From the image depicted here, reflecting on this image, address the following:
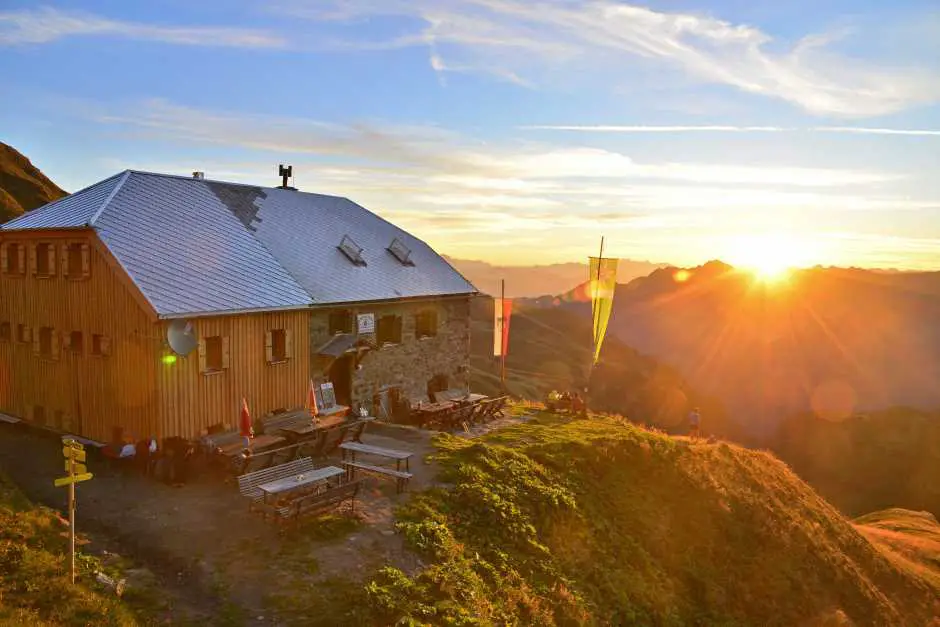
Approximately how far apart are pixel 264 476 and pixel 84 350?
7.92m

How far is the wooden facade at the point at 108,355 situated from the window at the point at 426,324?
7143 mm

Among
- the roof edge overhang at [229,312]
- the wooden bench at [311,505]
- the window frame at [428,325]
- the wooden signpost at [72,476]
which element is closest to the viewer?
the wooden signpost at [72,476]

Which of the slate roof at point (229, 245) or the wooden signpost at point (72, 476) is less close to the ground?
the slate roof at point (229, 245)

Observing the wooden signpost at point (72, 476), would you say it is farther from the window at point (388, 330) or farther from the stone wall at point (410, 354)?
the window at point (388, 330)

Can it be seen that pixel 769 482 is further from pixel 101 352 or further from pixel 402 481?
pixel 101 352

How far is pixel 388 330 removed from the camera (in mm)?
26359

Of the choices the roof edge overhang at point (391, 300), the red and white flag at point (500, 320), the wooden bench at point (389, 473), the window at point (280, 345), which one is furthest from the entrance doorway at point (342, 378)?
the red and white flag at point (500, 320)

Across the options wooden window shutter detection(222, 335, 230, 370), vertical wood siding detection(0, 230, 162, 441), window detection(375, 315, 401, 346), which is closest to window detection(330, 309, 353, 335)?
window detection(375, 315, 401, 346)

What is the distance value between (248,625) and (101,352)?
11374 millimetres

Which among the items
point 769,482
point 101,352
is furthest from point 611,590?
point 101,352

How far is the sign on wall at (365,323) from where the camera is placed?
2388 cm

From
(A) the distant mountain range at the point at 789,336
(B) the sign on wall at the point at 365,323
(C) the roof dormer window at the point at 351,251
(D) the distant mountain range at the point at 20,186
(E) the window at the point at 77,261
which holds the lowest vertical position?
(A) the distant mountain range at the point at 789,336

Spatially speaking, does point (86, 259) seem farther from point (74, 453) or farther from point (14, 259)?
point (74, 453)

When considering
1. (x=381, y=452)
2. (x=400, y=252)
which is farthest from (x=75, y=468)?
(x=400, y=252)
